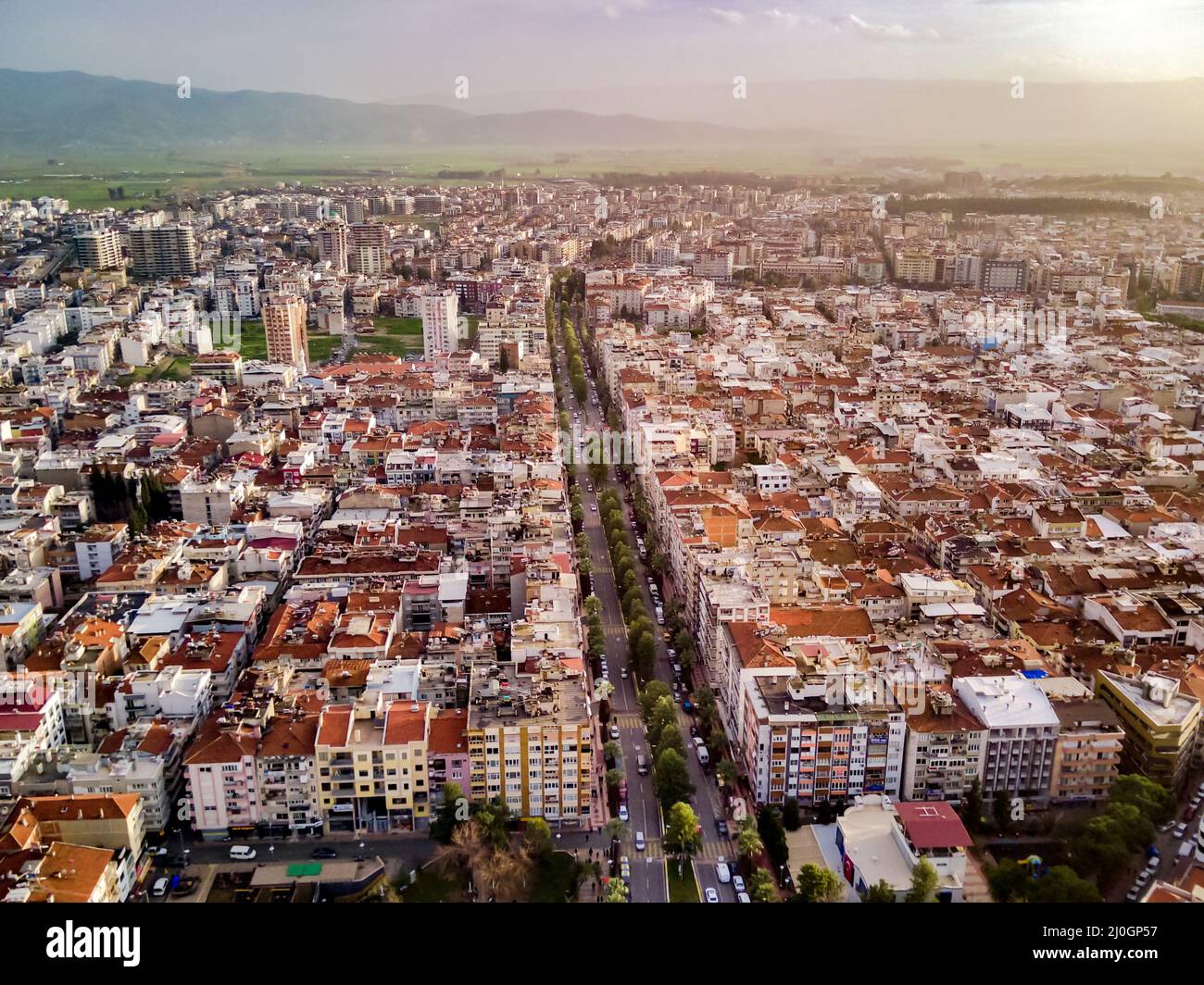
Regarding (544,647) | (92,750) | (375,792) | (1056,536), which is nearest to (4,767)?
(92,750)

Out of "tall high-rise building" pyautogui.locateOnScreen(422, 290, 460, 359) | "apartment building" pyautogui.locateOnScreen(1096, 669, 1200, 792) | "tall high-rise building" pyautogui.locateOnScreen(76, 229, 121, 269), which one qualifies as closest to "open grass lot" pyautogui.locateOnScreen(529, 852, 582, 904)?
"apartment building" pyautogui.locateOnScreen(1096, 669, 1200, 792)

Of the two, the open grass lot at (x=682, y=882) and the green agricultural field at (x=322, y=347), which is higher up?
the green agricultural field at (x=322, y=347)

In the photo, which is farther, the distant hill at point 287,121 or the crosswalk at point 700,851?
the crosswalk at point 700,851

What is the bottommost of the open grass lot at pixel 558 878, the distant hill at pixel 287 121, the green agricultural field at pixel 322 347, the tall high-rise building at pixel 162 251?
the open grass lot at pixel 558 878

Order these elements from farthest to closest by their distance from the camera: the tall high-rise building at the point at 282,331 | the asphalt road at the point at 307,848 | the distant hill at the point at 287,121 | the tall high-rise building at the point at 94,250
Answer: the tall high-rise building at the point at 94,250, the tall high-rise building at the point at 282,331, the asphalt road at the point at 307,848, the distant hill at the point at 287,121

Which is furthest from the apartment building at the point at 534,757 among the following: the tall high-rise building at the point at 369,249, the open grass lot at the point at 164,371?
the tall high-rise building at the point at 369,249

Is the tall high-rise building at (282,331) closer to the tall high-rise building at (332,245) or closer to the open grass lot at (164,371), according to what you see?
the open grass lot at (164,371)

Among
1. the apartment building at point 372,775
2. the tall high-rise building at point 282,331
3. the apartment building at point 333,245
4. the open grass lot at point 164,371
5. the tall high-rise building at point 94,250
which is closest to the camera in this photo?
the apartment building at point 372,775

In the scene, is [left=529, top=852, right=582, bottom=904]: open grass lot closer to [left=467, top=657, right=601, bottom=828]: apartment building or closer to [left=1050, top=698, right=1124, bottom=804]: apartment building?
[left=467, top=657, right=601, bottom=828]: apartment building
